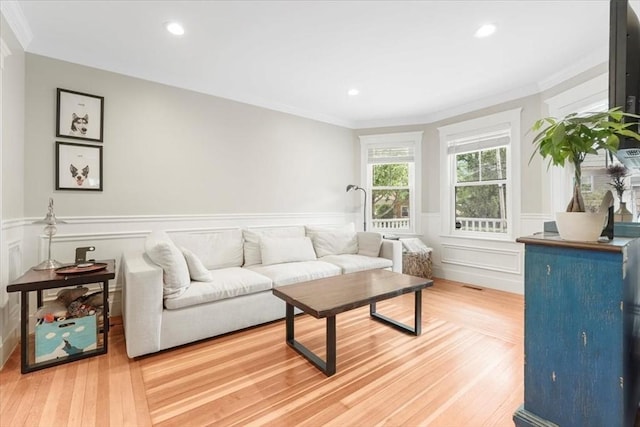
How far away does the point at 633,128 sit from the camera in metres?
1.27

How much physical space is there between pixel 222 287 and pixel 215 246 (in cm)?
83

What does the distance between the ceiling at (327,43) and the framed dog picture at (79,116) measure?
0.34 meters

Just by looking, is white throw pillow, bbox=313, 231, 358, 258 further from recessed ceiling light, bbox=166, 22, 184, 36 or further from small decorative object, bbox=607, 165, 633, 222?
small decorative object, bbox=607, 165, 633, 222

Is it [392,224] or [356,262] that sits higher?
[392,224]

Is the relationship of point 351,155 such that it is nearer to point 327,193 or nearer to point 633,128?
point 327,193

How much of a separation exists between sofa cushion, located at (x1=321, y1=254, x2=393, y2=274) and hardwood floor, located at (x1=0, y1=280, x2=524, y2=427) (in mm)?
841

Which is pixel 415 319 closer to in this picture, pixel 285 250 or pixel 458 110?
pixel 285 250

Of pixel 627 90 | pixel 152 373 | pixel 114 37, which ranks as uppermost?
pixel 114 37

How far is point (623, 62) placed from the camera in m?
1.17

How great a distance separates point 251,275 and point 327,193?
2158mm

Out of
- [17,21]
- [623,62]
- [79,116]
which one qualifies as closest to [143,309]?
[79,116]

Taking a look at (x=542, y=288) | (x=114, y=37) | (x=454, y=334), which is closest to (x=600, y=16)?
(x=542, y=288)

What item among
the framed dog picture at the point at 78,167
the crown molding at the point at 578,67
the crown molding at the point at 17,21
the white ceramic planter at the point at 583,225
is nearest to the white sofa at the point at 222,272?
the framed dog picture at the point at 78,167

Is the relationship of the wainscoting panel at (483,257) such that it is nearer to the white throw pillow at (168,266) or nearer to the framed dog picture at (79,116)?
the white throw pillow at (168,266)
